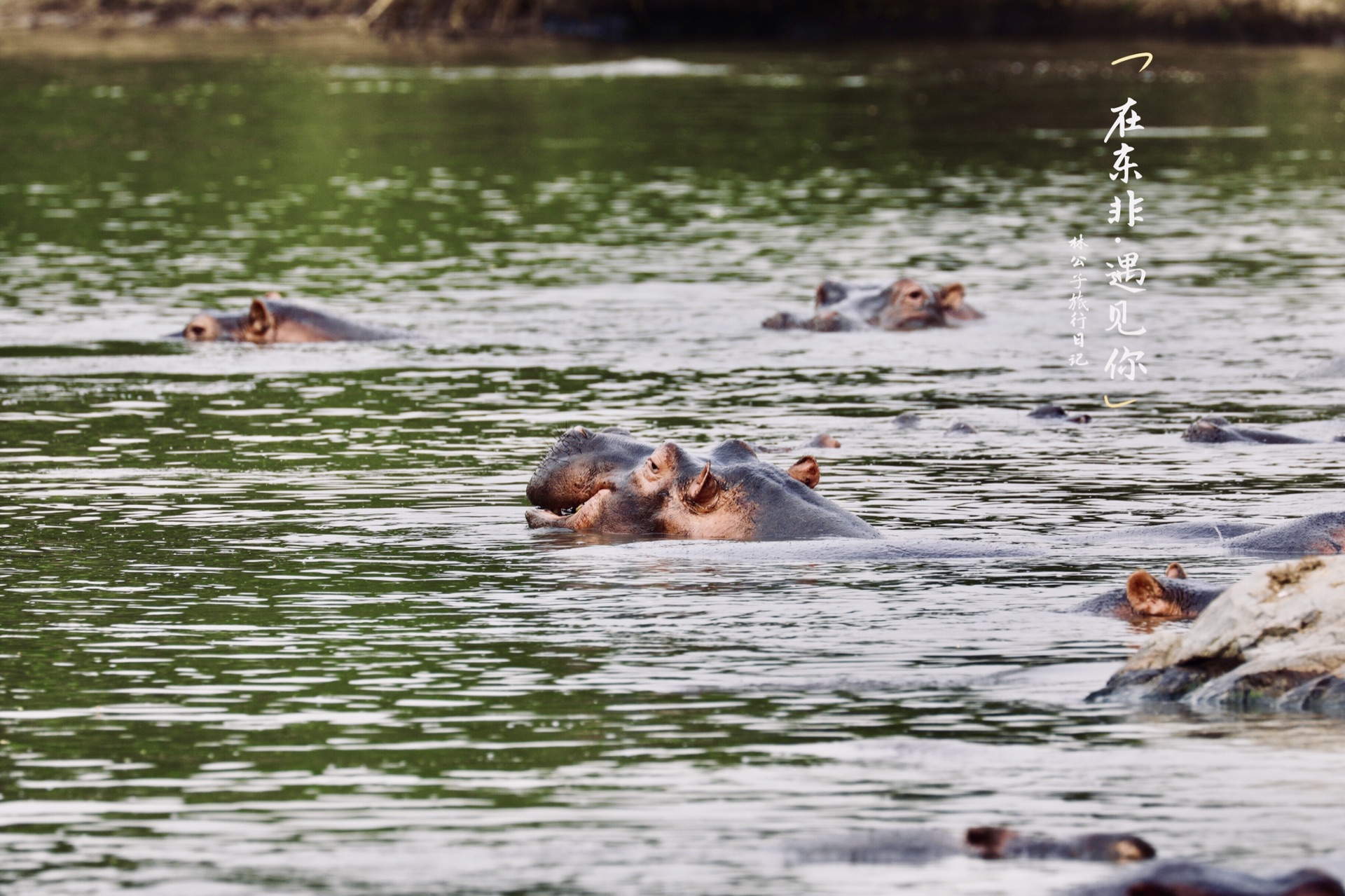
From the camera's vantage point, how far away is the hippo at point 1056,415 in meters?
12.8

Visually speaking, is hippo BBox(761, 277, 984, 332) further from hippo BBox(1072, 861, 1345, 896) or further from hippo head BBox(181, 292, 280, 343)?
hippo BBox(1072, 861, 1345, 896)

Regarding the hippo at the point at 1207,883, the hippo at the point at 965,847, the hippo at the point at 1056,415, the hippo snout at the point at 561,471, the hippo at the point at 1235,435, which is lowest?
the hippo at the point at 1056,415

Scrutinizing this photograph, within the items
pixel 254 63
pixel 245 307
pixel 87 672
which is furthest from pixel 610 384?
pixel 254 63

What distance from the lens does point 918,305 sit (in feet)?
54.9

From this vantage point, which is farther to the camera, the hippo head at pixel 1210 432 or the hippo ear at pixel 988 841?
the hippo head at pixel 1210 432

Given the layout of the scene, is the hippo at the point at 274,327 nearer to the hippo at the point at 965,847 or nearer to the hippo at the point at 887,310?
the hippo at the point at 887,310

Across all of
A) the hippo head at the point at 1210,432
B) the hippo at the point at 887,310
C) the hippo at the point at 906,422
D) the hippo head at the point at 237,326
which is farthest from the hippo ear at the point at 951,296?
the hippo head at the point at 1210,432

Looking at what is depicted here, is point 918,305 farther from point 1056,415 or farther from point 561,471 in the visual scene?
point 561,471

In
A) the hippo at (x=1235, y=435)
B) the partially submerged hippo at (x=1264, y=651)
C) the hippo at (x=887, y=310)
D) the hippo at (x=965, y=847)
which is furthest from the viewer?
the hippo at (x=887, y=310)

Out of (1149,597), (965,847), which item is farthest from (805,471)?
(965,847)

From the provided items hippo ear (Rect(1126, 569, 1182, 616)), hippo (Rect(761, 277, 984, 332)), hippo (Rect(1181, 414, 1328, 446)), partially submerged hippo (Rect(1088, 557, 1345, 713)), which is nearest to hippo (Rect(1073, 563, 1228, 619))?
hippo ear (Rect(1126, 569, 1182, 616))

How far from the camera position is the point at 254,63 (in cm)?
4675

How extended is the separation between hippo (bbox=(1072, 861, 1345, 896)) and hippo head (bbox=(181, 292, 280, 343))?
37.2 feet

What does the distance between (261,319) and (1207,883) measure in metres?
11.6
